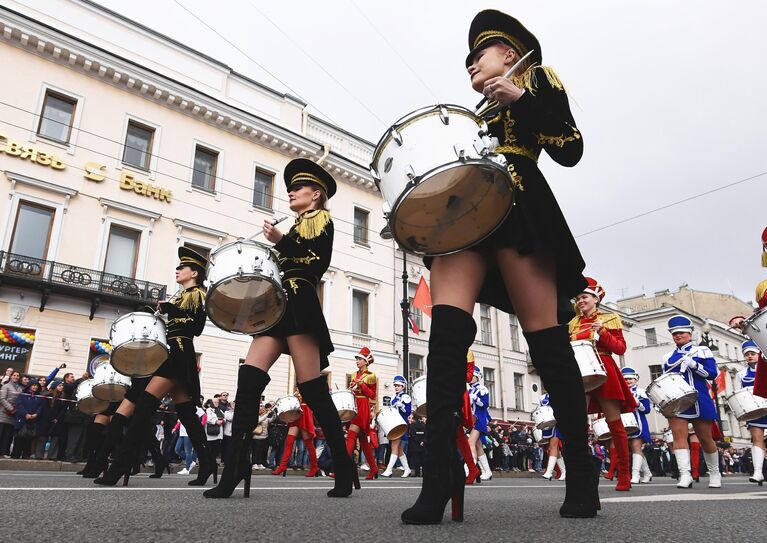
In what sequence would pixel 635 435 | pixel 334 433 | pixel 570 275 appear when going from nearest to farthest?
1. pixel 570 275
2. pixel 334 433
3. pixel 635 435

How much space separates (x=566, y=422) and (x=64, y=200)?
19.8 meters

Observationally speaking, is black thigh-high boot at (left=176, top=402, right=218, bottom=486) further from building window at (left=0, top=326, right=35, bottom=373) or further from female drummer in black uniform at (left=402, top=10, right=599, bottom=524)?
building window at (left=0, top=326, right=35, bottom=373)

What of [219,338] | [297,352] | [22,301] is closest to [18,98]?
[22,301]

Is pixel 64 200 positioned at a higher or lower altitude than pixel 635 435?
higher

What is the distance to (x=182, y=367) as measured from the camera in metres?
5.15

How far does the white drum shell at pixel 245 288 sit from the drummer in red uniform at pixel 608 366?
10.7 ft

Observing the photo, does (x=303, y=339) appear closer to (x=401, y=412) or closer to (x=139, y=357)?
(x=139, y=357)

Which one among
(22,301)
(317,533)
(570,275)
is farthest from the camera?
(22,301)

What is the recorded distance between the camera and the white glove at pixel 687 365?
24.0 ft

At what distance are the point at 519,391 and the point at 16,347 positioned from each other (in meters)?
25.1

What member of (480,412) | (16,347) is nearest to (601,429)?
(480,412)

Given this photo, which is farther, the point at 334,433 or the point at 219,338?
the point at 219,338

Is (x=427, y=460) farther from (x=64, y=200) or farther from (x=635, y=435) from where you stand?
→ (x=64, y=200)

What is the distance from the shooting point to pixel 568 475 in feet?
7.34
